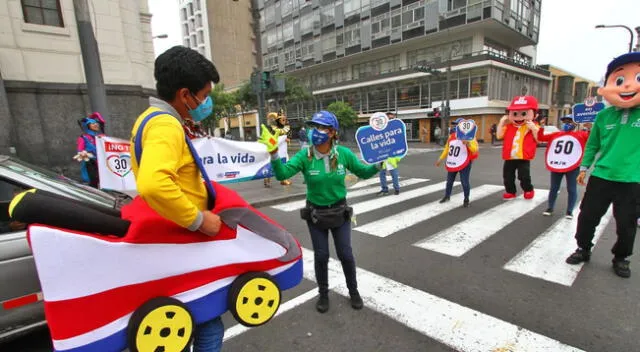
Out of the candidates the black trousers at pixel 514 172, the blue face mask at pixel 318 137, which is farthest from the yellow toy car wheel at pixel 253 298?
the black trousers at pixel 514 172

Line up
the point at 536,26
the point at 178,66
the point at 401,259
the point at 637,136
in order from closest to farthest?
the point at 178,66, the point at 637,136, the point at 401,259, the point at 536,26

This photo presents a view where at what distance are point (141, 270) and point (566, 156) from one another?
6689mm

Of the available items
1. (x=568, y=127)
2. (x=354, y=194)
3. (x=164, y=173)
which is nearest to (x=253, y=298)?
(x=164, y=173)

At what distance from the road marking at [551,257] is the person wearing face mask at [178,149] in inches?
139

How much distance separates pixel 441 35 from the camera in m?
30.9

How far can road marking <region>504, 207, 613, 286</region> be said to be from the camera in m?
3.54

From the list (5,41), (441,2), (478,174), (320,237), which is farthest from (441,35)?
(320,237)

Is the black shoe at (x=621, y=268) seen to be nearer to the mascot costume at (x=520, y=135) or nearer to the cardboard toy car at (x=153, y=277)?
the mascot costume at (x=520, y=135)

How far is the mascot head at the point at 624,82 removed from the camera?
10.3ft

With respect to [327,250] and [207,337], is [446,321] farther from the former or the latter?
[207,337]

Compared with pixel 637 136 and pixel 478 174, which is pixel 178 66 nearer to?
pixel 637 136

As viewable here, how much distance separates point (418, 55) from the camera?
33.5m

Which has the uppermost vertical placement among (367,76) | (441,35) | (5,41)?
(441,35)

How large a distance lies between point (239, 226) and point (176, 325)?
59 cm
